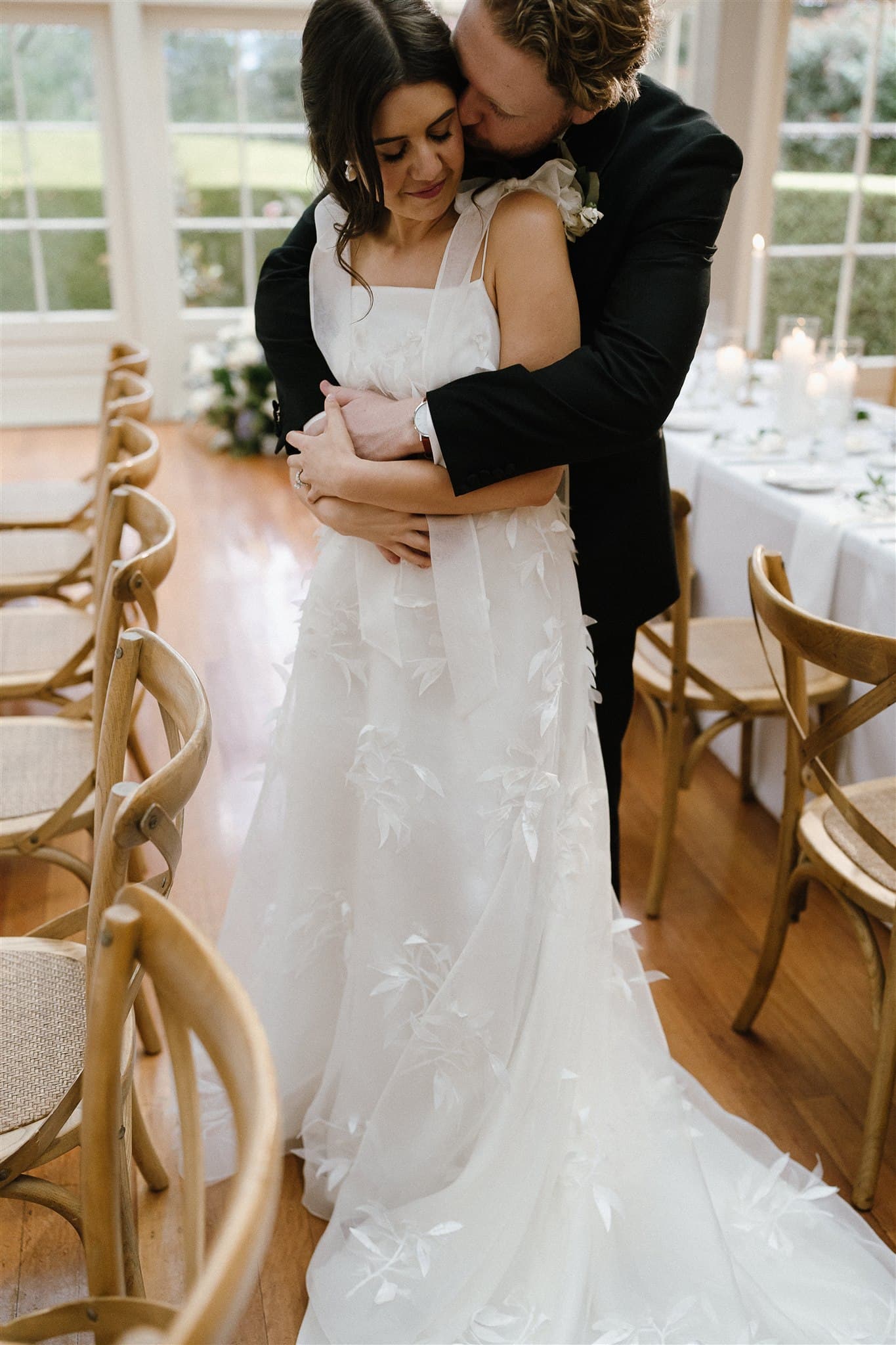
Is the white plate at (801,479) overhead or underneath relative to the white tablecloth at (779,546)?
overhead

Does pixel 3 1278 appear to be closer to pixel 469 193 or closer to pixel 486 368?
pixel 486 368

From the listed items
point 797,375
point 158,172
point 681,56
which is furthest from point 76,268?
point 797,375

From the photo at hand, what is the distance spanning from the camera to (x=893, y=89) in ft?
17.8

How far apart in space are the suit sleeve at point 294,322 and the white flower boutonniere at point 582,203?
361mm

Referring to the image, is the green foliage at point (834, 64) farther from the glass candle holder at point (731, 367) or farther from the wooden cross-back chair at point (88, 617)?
the wooden cross-back chair at point (88, 617)

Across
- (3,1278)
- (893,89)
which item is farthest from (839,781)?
(893,89)

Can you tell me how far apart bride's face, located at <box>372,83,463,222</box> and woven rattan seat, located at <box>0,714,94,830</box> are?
3.54 ft

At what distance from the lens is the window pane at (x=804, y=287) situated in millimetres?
5664

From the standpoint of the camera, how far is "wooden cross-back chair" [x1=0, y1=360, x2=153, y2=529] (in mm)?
2768

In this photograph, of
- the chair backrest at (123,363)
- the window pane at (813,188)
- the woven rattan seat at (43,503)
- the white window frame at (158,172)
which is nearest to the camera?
the chair backrest at (123,363)

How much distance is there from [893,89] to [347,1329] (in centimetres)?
580

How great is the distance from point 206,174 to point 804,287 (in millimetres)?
3441

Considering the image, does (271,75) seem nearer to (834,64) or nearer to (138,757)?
(834,64)

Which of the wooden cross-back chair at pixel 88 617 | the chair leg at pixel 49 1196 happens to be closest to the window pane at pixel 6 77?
the wooden cross-back chair at pixel 88 617
